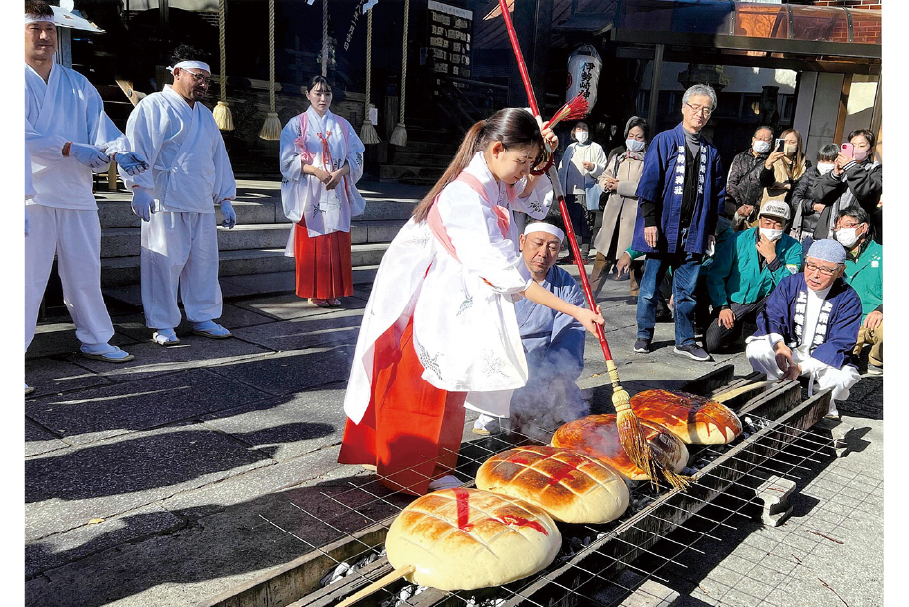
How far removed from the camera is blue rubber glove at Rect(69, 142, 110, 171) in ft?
16.4

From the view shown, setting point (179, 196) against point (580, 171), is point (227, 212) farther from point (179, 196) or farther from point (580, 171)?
point (580, 171)

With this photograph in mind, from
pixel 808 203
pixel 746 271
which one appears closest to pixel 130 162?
pixel 746 271

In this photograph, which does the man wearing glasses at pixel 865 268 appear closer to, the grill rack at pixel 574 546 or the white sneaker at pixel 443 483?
the grill rack at pixel 574 546

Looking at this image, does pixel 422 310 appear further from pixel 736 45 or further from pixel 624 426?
pixel 736 45

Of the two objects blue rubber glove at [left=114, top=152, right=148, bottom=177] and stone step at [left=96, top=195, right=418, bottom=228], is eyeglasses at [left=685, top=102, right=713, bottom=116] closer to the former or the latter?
blue rubber glove at [left=114, top=152, right=148, bottom=177]

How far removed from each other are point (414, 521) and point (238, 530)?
3.55ft

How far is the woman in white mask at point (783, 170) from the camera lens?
915 cm

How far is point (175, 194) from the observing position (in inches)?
234

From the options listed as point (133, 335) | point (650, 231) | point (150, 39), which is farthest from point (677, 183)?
point (150, 39)

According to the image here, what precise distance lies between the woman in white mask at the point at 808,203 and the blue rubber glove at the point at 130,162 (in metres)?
7.03

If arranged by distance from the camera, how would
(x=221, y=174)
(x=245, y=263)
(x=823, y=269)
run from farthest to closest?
(x=245, y=263)
(x=221, y=174)
(x=823, y=269)

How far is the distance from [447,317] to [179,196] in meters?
3.64

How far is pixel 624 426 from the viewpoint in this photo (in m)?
3.36

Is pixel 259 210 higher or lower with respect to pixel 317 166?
lower
